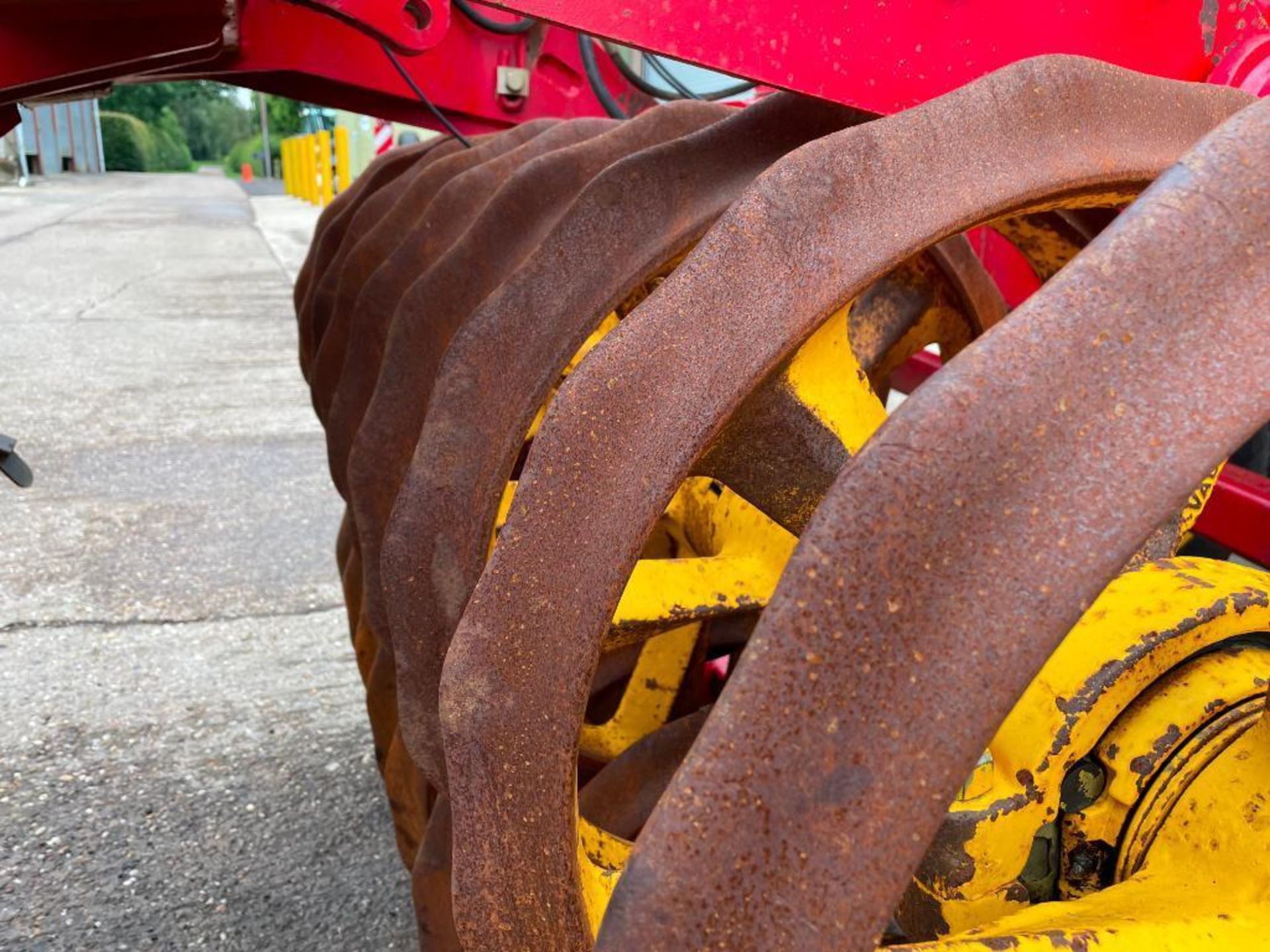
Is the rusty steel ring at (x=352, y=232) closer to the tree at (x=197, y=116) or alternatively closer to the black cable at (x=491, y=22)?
the black cable at (x=491, y=22)

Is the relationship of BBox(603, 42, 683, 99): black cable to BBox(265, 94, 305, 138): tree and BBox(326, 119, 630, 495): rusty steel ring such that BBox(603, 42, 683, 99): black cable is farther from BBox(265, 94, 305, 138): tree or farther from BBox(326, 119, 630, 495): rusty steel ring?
BBox(265, 94, 305, 138): tree

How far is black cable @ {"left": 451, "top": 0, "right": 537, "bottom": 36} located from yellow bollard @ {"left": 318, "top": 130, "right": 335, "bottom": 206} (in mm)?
13220

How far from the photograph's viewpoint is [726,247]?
26.3 inches

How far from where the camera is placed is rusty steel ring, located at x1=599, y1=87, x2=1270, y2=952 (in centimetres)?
48

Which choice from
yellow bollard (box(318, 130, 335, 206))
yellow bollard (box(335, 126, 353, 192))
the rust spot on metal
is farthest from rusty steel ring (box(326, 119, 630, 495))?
yellow bollard (box(318, 130, 335, 206))

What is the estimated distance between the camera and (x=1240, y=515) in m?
1.48

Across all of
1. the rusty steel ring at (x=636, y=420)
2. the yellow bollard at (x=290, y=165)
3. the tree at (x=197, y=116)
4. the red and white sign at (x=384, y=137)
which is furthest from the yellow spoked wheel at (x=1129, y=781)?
the tree at (x=197, y=116)

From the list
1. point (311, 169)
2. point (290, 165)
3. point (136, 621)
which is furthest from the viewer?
point (290, 165)

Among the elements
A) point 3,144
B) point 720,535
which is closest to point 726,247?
point 720,535

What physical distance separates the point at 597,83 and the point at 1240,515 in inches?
53.3

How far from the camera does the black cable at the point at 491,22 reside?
6.42 feet

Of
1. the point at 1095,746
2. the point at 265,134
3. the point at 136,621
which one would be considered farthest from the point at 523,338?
the point at 265,134

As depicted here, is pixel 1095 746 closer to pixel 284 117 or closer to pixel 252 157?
pixel 284 117

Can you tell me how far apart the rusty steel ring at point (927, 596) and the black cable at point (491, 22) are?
1636 mm
